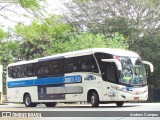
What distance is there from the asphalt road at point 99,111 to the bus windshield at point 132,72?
→ 12 centimetres

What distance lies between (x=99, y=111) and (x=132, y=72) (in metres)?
0.26

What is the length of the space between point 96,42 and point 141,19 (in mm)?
249

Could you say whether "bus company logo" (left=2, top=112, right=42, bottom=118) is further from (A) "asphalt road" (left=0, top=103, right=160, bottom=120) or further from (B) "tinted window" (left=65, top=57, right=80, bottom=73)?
(B) "tinted window" (left=65, top=57, right=80, bottom=73)

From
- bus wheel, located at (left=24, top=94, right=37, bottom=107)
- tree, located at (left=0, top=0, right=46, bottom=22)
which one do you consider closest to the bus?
bus wheel, located at (left=24, top=94, right=37, bottom=107)

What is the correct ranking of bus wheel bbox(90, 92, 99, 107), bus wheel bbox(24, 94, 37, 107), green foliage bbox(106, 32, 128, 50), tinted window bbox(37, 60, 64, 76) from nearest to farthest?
green foliage bbox(106, 32, 128, 50)
bus wheel bbox(90, 92, 99, 107)
tinted window bbox(37, 60, 64, 76)
bus wheel bbox(24, 94, 37, 107)

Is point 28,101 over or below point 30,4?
below

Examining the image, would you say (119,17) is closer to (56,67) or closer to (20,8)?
(56,67)

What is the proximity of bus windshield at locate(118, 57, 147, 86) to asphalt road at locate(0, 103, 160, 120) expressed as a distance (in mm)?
123

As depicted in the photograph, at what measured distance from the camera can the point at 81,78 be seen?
5.41ft

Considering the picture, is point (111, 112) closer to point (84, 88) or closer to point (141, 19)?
point (84, 88)

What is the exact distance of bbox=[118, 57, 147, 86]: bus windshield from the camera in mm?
1506

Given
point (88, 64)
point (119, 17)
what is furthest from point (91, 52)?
point (119, 17)

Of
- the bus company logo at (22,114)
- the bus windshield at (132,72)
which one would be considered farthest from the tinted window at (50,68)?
the bus windshield at (132,72)

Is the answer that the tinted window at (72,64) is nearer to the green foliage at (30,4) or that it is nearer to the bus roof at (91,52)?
the bus roof at (91,52)
